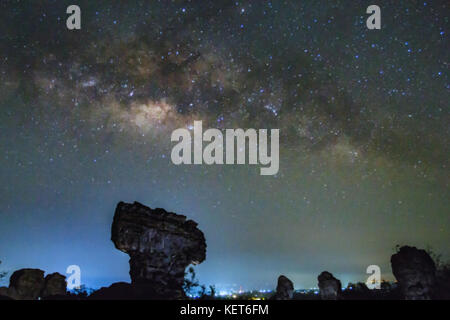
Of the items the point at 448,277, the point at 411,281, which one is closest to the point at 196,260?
the point at 411,281

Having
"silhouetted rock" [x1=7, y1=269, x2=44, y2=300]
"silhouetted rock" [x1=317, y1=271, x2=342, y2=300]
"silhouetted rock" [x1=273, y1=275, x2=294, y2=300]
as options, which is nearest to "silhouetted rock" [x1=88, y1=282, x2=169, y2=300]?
"silhouetted rock" [x1=7, y1=269, x2=44, y2=300]

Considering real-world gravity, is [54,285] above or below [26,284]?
below

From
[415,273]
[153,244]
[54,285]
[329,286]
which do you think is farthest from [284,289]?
[54,285]

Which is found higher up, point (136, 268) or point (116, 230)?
point (116, 230)

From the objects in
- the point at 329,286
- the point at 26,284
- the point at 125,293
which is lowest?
the point at 329,286

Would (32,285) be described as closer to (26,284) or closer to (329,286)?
(26,284)

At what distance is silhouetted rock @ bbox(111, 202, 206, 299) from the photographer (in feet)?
109

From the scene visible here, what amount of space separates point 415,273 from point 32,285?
49.8 m

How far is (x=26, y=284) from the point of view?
36625mm

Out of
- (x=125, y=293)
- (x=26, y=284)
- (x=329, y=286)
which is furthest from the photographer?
(x=329, y=286)

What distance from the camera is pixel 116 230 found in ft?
109

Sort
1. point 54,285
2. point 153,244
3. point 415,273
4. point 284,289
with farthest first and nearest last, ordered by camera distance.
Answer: point 284,289
point 415,273
point 54,285
point 153,244
